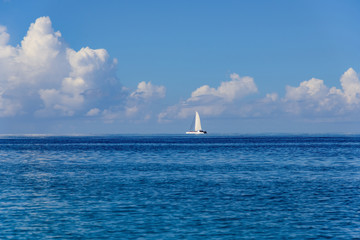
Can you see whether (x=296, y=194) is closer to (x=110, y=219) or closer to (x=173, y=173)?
(x=110, y=219)

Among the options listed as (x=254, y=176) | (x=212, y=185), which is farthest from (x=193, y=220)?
(x=254, y=176)

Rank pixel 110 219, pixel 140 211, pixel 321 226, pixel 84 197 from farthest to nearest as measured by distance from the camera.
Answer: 1. pixel 84 197
2. pixel 140 211
3. pixel 110 219
4. pixel 321 226

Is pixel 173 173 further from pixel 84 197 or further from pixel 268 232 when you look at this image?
pixel 268 232

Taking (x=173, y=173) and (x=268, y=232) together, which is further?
(x=173, y=173)

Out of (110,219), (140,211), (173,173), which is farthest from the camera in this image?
(173,173)

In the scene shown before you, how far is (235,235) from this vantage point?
28.1 m

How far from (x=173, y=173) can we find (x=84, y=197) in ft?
77.6

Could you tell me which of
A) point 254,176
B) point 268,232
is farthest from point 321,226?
point 254,176

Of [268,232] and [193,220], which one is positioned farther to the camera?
[193,220]

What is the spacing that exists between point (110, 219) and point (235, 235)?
31.1ft

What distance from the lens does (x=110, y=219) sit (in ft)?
106

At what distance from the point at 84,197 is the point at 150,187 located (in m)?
8.55

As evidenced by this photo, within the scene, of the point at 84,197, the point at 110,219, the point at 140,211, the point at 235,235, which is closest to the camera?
the point at 235,235

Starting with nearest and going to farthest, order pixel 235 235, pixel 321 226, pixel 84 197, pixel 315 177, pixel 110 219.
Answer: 1. pixel 235 235
2. pixel 321 226
3. pixel 110 219
4. pixel 84 197
5. pixel 315 177
